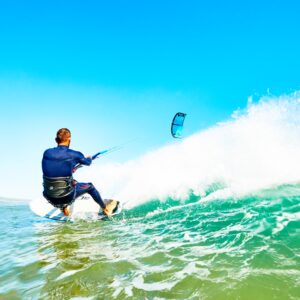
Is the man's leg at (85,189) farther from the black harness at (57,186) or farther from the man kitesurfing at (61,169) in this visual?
the black harness at (57,186)

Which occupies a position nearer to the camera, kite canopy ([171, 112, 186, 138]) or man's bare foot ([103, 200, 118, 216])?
man's bare foot ([103, 200, 118, 216])

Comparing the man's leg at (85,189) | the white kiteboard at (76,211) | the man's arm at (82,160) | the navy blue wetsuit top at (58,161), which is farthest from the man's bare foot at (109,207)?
the navy blue wetsuit top at (58,161)

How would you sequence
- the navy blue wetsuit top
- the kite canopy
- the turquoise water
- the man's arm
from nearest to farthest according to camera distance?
1. the turquoise water
2. the navy blue wetsuit top
3. the man's arm
4. the kite canopy

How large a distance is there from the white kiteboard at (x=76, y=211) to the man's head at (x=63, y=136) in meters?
3.07

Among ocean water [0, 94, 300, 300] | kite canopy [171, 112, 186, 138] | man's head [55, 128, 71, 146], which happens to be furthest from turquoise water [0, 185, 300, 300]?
kite canopy [171, 112, 186, 138]

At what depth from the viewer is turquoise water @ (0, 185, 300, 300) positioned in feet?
12.5

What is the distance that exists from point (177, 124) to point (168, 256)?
23.9ft

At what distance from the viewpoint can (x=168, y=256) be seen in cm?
525

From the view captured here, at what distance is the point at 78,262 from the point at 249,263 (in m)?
2.77

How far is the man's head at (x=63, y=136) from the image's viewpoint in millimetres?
8180

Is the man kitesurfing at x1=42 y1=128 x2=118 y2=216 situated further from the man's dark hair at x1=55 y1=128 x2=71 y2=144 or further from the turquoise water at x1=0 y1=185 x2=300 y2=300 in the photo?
the turquoise water at x1=0 y1=185 x2=300 y2=300

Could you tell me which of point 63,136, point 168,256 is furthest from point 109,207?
point 168,256

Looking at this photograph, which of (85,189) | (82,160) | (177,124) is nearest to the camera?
(82,160)

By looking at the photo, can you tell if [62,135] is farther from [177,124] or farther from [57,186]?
[177,124]
